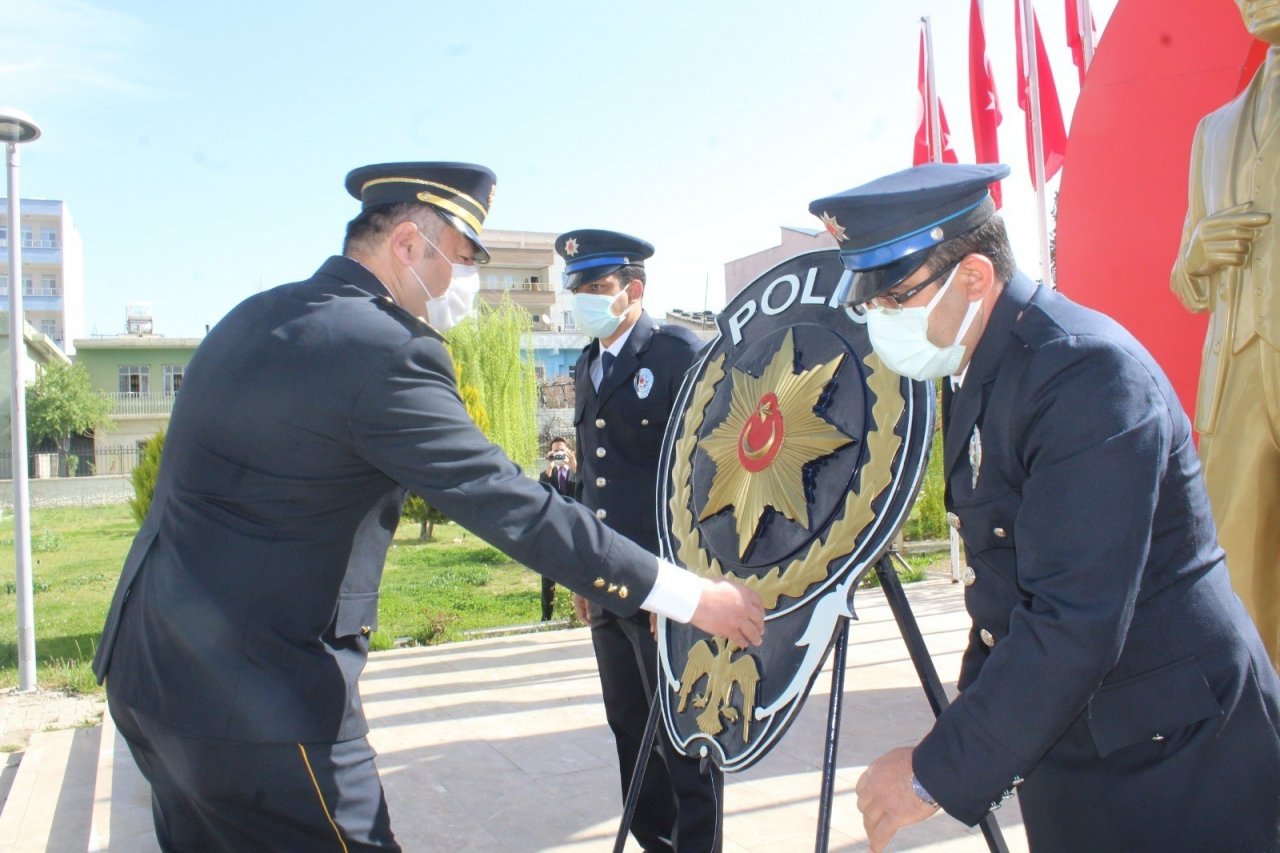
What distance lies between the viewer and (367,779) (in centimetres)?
200

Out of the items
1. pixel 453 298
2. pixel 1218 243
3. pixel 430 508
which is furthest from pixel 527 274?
pixel 453 298

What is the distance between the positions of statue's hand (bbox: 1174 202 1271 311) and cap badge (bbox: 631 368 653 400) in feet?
5.84

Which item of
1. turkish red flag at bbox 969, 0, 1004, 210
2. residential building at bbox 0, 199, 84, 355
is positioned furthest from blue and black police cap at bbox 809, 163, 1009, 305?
residential building at bbox 0, 199, 84, 355

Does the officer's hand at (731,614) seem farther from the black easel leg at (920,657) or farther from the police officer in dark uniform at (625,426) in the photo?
the police officer in dark uniform at (625,426)

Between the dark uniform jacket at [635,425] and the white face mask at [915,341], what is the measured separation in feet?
4.97

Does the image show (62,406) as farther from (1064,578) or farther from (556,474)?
(1064,578)

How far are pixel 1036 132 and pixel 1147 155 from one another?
201 cm

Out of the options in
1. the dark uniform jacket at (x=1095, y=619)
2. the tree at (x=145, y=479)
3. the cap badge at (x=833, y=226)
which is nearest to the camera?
the dark uniform jacket at (x=1095, y=619)

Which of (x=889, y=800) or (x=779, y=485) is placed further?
(x=779, y=485)

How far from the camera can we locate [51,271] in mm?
58281

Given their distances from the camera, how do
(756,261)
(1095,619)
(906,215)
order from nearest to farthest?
(1095,619) → (906,215) → (756,261)

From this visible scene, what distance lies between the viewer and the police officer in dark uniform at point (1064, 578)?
1363mm

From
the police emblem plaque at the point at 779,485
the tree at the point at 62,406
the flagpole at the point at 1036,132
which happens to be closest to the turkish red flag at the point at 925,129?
the flagpole at the point at 1036,132

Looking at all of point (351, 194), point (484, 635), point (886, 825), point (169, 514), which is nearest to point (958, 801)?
point (886, 825)
